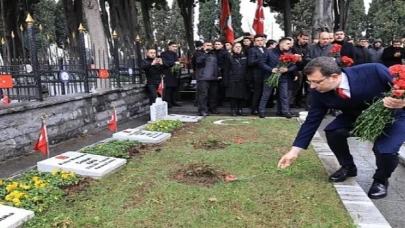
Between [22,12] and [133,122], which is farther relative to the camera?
[22,12]

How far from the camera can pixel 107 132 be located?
6.89m

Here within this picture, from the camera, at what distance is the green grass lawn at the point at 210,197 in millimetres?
2789

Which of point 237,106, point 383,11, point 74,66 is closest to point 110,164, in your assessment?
point 74,66

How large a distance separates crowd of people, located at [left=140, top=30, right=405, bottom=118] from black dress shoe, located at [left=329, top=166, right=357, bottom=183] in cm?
400

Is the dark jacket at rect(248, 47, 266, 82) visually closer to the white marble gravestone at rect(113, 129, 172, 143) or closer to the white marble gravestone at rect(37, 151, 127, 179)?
the white marble gravestone at rect(113, 129, 172, 143)

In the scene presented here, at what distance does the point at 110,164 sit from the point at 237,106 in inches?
201

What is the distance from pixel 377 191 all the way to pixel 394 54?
7.37m

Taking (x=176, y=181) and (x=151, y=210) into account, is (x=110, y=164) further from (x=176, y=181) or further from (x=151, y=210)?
(x=151, y=210)

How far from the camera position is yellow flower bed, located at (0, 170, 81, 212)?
10.0 feet

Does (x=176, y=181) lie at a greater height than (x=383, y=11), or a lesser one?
lesser

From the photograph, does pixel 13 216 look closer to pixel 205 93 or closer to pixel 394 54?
pixel 205 93

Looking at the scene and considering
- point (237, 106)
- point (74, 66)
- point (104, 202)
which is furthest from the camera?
point (237, 106)

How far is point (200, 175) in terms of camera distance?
3.87m

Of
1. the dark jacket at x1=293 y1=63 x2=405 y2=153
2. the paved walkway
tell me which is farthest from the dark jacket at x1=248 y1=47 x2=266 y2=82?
the dark jacket at x1=293 y1=63 x2=405 y2=153
